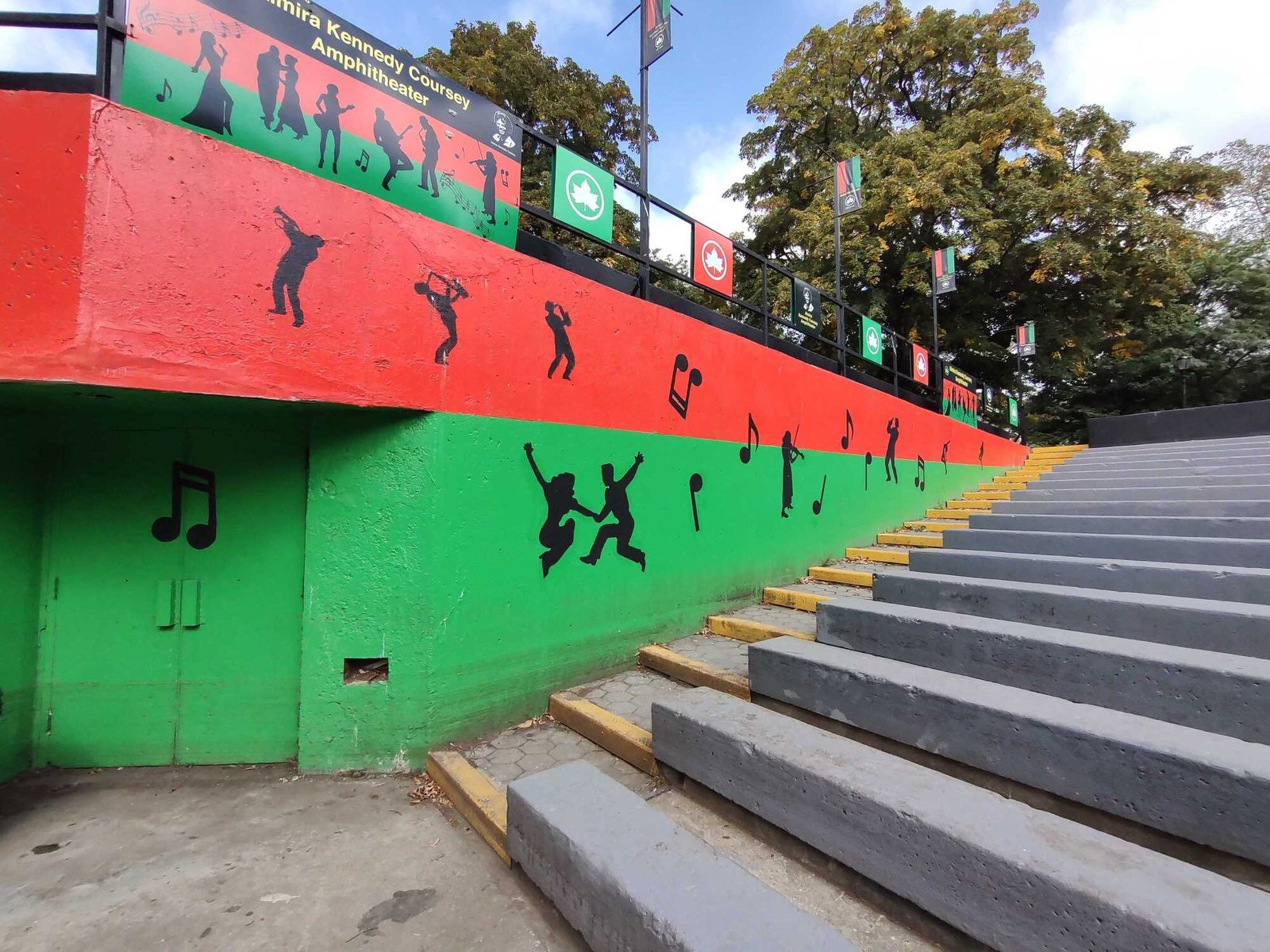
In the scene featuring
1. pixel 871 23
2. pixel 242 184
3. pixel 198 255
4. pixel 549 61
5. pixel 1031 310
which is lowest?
pixel 198 255

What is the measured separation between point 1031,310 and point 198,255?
21044 millimetres

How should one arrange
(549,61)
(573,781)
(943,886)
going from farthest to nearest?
1. (549,61)
2. (573,781)
3. (943,886)

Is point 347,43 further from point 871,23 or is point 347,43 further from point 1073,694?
point 871,23

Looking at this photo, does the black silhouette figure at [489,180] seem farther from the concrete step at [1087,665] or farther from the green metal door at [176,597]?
the concrete step at [1087,665]

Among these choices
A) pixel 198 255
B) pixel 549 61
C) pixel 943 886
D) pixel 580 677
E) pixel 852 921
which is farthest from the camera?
pixel 549 61

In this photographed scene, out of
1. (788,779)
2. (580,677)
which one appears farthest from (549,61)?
(788,779)

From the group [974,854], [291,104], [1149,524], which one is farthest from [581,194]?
[1149,524]

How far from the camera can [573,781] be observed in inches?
84.1

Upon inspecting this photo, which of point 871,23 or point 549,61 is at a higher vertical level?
point 871,23

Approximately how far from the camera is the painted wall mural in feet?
7.38

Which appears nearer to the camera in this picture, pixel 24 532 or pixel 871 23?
pixel 24 532

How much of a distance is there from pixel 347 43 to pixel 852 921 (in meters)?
4.49

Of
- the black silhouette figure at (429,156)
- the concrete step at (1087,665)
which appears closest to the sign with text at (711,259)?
the black silhouette figure at (429,156)

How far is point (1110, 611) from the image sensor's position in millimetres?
2547
